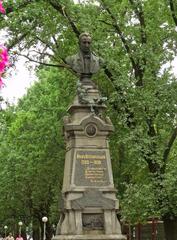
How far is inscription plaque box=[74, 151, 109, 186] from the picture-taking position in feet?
45.5

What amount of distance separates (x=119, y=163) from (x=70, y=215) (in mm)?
14255

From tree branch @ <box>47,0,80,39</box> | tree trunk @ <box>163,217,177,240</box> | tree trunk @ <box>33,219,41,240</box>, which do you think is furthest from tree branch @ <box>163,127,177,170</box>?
tree trunk @ <box>33,219,41,240</box>

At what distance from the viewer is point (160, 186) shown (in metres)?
18.5

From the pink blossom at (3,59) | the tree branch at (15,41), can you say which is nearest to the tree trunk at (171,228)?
the tree branch at (15,41)

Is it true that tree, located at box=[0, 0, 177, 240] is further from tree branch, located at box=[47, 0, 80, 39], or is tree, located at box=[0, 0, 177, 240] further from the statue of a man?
the statue of a man

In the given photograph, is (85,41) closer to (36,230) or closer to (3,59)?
(3,59)

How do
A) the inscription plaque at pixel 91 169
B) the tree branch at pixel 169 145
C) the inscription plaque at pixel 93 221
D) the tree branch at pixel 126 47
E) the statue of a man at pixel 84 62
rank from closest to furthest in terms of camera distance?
the inscription plaque at pixel 93 221 → the inscription plaque at pixel 91 169 → the statue of a man at pixel 84 62 → the tree branch at pixel 126 47 → the tree branch at pixel 169 145

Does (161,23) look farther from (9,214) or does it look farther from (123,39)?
(9,214)

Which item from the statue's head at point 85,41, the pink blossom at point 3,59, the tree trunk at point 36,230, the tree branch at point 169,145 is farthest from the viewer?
the tree trunk at point 36,230

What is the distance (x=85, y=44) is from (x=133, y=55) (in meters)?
4.85

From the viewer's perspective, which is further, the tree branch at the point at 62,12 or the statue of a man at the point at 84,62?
the tree branch at the point at 62,12

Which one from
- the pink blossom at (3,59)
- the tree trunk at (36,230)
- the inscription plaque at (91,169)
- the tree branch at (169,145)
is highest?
the tree trunk at (36,230)

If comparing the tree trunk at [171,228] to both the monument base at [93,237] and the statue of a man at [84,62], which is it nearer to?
the monument base at [93,237]

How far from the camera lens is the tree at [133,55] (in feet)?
60.6
